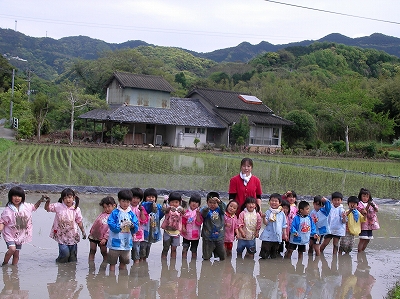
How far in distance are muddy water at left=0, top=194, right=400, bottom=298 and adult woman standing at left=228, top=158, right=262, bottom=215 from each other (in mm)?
888

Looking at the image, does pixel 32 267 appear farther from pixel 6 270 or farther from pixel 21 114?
pixel 21 114

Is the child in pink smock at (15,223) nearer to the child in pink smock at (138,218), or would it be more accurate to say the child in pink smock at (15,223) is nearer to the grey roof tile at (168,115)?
the child in pink smock at (138,218)

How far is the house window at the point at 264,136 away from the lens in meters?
37.0

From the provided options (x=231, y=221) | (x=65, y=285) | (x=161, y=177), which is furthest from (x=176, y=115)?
(x=65, y=285)

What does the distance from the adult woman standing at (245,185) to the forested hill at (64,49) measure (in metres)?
68.6

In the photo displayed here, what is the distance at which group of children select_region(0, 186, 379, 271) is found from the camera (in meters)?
5.72

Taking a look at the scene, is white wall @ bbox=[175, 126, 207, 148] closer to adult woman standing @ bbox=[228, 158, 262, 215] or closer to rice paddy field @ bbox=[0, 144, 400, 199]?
rice paddy field @ bbox=[0, 144, 400, 199]

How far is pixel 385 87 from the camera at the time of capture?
4616cm

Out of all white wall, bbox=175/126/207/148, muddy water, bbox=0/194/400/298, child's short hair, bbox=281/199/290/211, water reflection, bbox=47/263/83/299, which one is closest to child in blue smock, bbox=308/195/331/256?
muddy water, bbox=0/194/400/298

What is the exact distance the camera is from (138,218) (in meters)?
6.19

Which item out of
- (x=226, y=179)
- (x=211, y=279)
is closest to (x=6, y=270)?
(x=211, y=279)

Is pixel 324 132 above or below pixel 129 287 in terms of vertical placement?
above

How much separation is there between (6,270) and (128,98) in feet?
104

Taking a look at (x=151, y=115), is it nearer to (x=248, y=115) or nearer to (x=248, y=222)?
(x=248, y=115)
